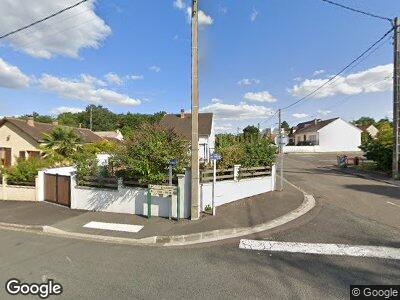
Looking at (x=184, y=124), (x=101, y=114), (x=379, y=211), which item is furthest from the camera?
(x=101, y=114)

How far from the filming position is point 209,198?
9797mm

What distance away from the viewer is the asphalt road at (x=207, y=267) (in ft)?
14.8

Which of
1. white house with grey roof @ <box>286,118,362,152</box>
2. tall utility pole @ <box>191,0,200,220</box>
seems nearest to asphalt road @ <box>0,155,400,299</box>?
tall utility pole @ <box>191,0,200,220</box>

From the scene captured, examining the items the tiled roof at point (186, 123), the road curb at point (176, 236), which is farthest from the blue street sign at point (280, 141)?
the tiled roof at point (186, 123)

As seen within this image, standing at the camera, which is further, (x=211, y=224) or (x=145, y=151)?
(x=145, y=151)

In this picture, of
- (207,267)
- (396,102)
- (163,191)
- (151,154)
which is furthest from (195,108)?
(396,102)

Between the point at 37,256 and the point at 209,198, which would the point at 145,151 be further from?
the point at 37,256

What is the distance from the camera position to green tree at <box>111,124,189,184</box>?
9.28 m

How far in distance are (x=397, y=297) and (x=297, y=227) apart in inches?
143

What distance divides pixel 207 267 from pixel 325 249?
2745 millimetres

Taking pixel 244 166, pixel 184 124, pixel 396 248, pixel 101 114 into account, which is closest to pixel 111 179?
pixel 244 166

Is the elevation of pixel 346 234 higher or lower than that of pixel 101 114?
lower

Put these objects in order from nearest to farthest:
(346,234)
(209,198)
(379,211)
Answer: (346,234), (379,211), (209,198)

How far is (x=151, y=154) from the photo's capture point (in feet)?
30.7
